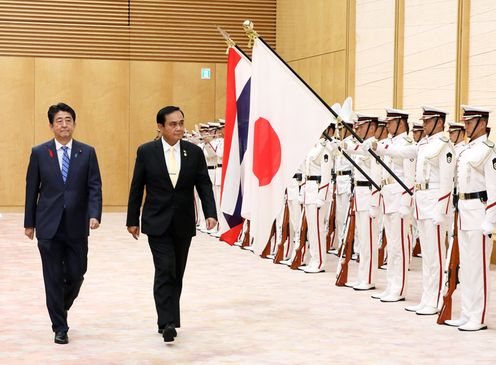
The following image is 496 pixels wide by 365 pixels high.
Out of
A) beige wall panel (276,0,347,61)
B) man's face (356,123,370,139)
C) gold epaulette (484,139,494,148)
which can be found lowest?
gold epaulette (484,139,494,148)

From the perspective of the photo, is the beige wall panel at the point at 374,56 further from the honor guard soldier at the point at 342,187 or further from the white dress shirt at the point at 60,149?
the white dress shirt at the point at 60,149

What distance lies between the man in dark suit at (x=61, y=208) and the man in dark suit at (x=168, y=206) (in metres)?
0.30

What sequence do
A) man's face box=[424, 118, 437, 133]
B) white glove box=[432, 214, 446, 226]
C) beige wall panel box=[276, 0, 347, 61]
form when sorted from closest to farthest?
white glove box=[432, 214, 446, 226] < man's face box=[424, 118, 437, 133] < beige wall panel box=[276, 0, 347, 61]

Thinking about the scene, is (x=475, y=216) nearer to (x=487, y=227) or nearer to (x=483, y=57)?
(x=487, y=227)

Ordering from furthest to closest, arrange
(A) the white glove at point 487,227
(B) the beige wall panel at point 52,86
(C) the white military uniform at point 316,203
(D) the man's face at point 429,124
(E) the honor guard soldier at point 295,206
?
(B) the beige wall panel at point 52,86, (E) the honor guard soldier at point 295,206, (C) the white military uniform at point 316,203, (D) the man's face at point 429,124, (A) the white glove at point 487,227

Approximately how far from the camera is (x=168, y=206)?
5.72 meters

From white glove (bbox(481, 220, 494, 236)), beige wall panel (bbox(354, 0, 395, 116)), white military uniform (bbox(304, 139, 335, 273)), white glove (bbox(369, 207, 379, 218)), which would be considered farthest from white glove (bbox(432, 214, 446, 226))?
beige wall panel (bbox(354, 0, 395, 116))

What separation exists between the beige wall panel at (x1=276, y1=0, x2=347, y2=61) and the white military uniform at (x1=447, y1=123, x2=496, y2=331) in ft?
26.6

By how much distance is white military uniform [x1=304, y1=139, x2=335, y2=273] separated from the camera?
361 inches

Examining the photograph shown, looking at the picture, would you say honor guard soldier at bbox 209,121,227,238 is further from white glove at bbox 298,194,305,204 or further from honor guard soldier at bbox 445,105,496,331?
honor guard soldier at bbox 445,105,496,331

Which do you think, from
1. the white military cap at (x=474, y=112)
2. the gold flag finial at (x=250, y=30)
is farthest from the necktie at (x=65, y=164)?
the white military cap at (x=474, y=112)

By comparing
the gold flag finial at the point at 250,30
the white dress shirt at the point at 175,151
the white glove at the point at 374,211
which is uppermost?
the gold flag finial at the point at 250,30

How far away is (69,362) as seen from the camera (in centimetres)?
517

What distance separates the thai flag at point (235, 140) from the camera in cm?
676
